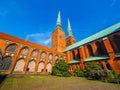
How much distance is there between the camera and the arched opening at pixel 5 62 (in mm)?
18327

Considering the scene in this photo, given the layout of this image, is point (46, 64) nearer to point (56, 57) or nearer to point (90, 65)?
point (56, 57)

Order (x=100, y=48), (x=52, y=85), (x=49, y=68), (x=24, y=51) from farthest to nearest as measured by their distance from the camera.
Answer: (x=49, y=68), (x=24, y=51), (x=100, y=48), (x=52, y=85)

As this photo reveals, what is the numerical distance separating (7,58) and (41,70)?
1090 cm

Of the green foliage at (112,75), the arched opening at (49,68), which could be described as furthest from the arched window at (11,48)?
the green foliage at (112,75)

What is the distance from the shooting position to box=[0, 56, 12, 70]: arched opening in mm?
18327

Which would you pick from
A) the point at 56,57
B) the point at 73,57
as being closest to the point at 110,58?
the point at 73,57

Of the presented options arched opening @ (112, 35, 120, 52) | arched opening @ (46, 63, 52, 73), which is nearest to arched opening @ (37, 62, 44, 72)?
arched opening @ (46, 63, 52, 73)

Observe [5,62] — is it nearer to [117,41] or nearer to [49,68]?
[49,68]

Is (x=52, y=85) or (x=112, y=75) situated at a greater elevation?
(x=112, y=75)

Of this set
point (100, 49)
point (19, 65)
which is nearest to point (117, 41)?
point (100, 49)

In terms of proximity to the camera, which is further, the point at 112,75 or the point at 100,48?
the point at 100,48

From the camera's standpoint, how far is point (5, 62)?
19.0 m

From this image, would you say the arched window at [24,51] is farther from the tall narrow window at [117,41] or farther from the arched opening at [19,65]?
the tall narrow window at [117,41]

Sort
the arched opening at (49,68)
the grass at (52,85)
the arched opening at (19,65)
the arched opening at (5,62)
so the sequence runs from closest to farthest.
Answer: the grass at (52,85), the arched opening at (5,62), the arched opening at (19,65), the arched opening at (49,68)
